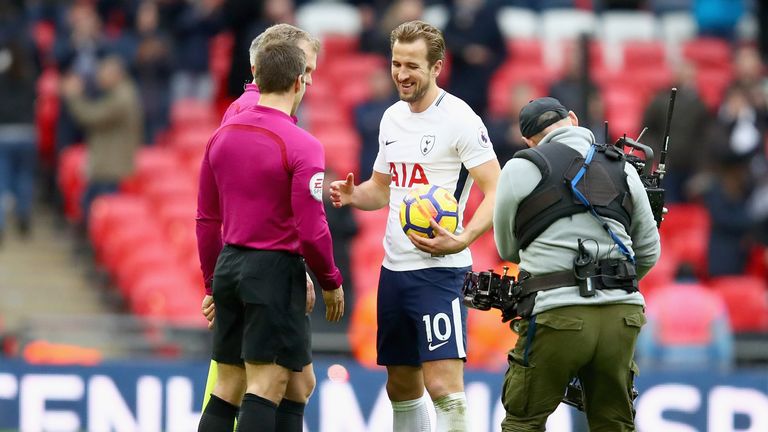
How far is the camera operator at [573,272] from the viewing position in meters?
7.45

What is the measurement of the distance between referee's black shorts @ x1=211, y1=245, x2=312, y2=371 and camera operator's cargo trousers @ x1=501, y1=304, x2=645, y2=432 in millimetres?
1075

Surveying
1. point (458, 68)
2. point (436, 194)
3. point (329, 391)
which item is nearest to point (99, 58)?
point (458, 68)

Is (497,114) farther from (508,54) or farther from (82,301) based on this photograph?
(82,301)

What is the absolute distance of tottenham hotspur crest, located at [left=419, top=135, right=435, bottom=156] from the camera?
26.2ft

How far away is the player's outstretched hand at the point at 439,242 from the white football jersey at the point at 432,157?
0.53 ft

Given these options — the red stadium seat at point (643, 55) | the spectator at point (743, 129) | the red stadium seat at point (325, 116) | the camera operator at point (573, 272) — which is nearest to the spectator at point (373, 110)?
Answer: the red stadium seat at point (325, 116)

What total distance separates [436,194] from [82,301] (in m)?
9.57

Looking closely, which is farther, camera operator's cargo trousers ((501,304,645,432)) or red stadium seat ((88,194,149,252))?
red stadium seat ((88,194,149,252))

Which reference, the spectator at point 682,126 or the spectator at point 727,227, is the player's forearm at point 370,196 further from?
the spectator at point 682,126

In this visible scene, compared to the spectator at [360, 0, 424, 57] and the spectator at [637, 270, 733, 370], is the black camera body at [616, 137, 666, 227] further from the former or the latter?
the spectator at [360, 0, 424, 57]

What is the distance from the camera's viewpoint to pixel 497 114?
16.2m

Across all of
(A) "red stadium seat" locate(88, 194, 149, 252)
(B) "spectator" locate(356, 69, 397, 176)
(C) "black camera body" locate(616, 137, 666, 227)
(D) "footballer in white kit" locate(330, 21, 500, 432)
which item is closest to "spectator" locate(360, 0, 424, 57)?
(B) "spectator" locate(356, 69, 397, 176)

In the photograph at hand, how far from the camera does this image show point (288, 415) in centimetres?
791

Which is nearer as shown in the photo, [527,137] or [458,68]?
[527,137]
